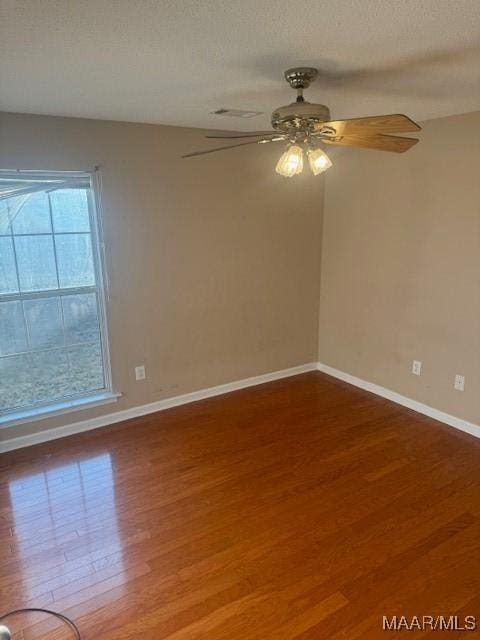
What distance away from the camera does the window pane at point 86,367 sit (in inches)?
127

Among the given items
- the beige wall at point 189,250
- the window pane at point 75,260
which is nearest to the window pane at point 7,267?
the window pane at point 75,260

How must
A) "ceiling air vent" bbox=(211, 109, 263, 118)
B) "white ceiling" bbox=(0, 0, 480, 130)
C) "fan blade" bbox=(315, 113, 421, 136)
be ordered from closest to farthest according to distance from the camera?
"white ceiling" bbox=(0, 0, 480, 130) → "fan blade" bbox=(315, 113, 421, 136) → "ceiling air vent" bbox=(211, 109, 263, 118)

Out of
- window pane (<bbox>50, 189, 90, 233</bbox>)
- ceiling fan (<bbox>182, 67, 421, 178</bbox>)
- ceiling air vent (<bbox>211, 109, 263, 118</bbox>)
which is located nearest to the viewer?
ceiling fan (<bbox>182, 67, 421, 178</bbox>)

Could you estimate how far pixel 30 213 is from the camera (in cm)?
283

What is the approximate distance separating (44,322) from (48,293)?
211 mm

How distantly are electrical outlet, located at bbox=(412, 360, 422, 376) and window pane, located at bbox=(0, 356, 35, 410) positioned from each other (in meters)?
2.97

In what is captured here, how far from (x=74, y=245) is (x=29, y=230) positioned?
303 millimetres

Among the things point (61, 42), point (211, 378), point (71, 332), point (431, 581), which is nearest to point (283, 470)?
point (431, 581)

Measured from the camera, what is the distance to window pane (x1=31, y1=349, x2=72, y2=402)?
3.08 m

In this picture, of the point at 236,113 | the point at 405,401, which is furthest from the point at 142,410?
the point at 236,113

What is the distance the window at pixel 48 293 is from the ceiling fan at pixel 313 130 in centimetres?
159

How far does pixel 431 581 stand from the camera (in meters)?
1.90

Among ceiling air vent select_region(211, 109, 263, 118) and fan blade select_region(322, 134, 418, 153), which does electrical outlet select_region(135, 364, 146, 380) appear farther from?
fan blade select_region(322, 134, 418, 153)

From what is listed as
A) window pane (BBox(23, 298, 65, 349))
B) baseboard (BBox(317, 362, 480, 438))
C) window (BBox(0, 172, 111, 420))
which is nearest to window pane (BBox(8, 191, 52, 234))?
window (BBox(0, 172, 111, 420))
